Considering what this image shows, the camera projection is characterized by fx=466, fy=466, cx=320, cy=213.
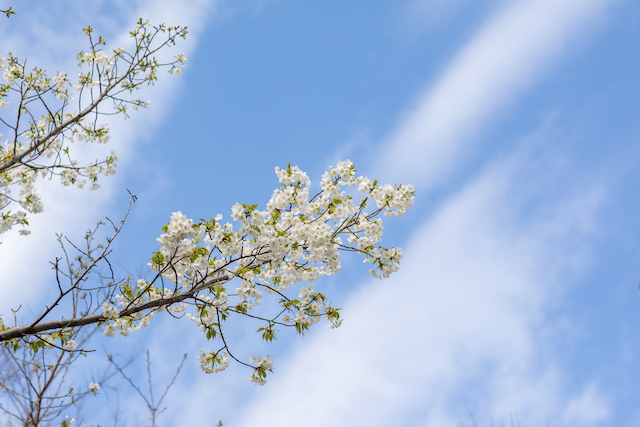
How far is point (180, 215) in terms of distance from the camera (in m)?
3.91

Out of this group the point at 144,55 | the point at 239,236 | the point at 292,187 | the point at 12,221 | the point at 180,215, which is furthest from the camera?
the point at 144,55

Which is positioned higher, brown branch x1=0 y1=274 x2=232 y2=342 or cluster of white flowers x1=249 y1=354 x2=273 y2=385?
brown branch x1=0 y1=274 x2=232 y2=342

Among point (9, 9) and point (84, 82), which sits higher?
point (84, 82)

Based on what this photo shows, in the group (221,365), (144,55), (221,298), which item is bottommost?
(221,365)

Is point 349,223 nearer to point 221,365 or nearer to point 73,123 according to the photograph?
point 221,365

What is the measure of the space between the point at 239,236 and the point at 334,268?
4.68 feet

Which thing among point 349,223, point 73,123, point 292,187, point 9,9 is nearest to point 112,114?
point 73,123

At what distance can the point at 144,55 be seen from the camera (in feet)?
24.3

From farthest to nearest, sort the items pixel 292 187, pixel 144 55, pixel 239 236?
pixel 144 55 < pixel 292 187 < pixel 239 236

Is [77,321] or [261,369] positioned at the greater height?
[77,321]

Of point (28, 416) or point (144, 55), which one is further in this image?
point (144, 55)

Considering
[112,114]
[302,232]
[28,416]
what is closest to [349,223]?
[302,232]

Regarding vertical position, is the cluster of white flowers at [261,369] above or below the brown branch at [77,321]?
below

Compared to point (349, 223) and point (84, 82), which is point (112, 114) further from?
point (349, 223)
